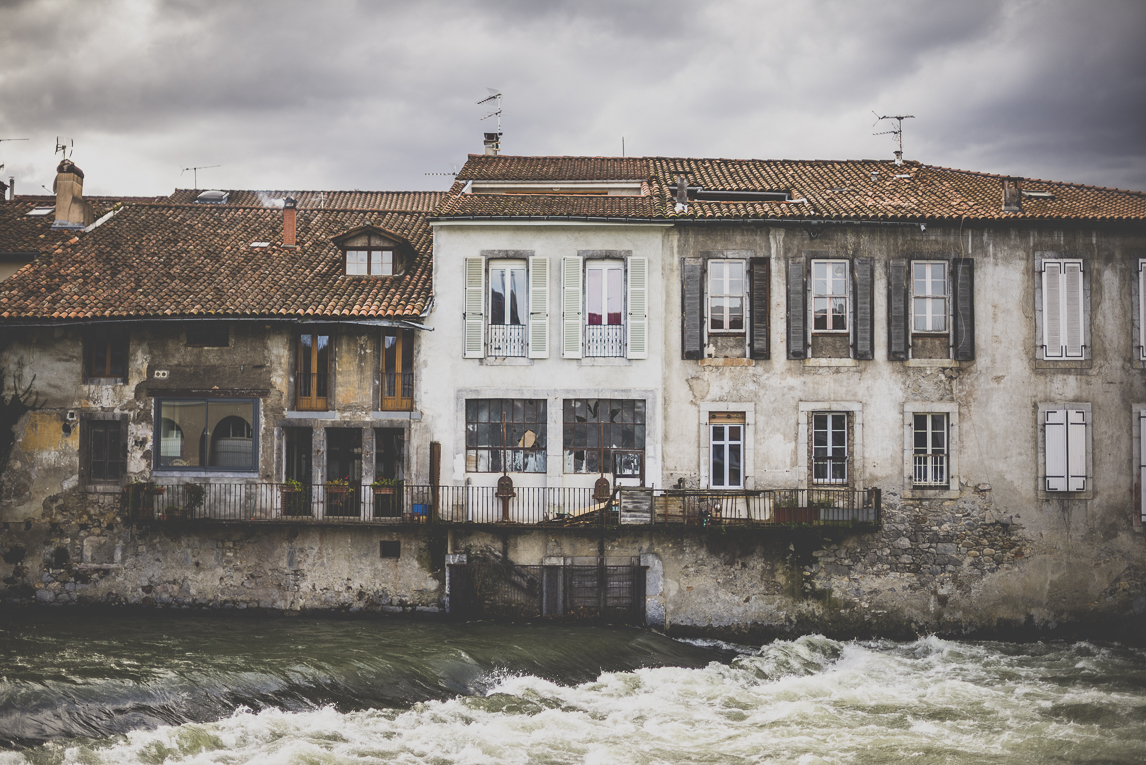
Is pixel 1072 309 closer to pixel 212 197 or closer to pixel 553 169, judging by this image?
pixel 553 169

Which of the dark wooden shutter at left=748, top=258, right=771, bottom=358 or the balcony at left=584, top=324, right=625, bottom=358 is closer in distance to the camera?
the dark wooden shutter at left=748, top=258, right=771, bottom=358

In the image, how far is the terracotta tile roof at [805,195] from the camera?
19.3 meters

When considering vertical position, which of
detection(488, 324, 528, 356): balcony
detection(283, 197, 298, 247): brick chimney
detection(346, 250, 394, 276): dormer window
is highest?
detection(283, 197, 298, 247): brick chimney

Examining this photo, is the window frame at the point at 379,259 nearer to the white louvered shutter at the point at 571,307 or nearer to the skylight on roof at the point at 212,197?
the white louvered shutter at the point at 571,307

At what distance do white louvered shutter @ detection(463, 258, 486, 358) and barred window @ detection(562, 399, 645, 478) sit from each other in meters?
2.39

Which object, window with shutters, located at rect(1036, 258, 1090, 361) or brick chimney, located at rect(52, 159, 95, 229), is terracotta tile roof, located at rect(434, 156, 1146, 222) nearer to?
window with shutters, located at rect(1036, 258, 1090, 361)

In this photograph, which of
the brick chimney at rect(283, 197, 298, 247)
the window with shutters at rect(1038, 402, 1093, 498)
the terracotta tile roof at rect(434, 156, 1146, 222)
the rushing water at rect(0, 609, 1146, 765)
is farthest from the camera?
the brick chimney at rect(283, 197, 298, 247)

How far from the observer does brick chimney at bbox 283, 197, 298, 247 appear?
22.0 m

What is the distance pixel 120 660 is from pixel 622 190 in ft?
47.6

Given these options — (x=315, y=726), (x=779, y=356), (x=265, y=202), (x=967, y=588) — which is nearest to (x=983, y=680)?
(x=967, y=588)

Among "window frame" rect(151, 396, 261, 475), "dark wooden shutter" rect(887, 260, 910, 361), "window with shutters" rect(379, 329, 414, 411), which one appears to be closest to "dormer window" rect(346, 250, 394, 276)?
"window with shutters" rect(379, 329, 414, 411)

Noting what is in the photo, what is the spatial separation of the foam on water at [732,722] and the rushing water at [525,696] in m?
0.04

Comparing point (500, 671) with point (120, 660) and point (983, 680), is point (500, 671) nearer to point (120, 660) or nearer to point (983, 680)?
point (120, 660)

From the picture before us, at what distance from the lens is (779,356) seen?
1944 cm
